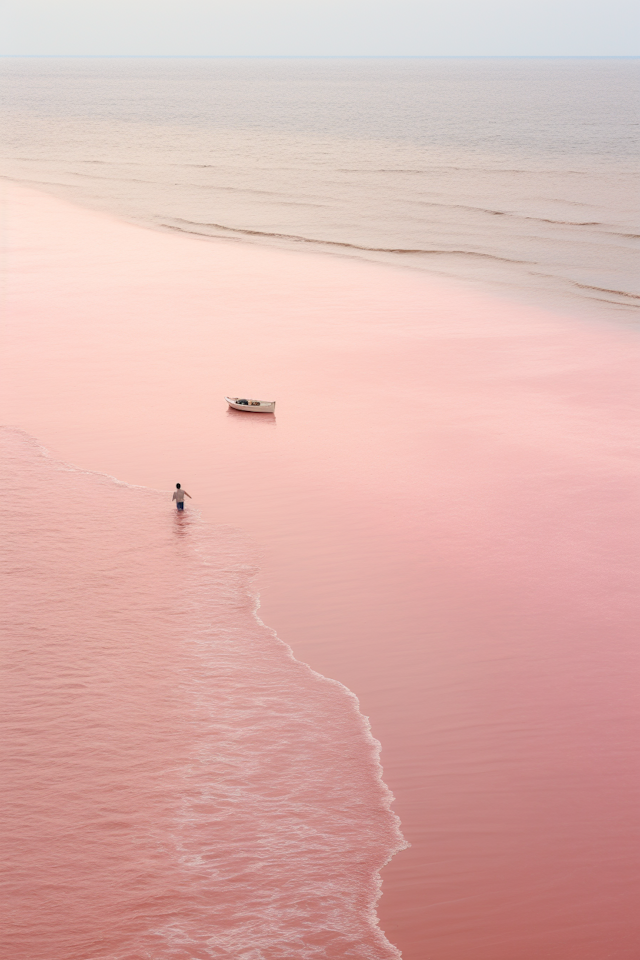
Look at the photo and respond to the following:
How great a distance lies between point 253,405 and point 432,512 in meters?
5.62

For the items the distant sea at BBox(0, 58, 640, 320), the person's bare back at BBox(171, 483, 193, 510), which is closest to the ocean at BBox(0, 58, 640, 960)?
the person's bare back at BBox(171, 483, 193, 510)

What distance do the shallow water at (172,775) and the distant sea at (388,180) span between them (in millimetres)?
22139

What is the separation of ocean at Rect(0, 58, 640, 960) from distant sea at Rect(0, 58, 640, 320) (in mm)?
7045

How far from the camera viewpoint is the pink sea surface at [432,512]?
9047 millimetres

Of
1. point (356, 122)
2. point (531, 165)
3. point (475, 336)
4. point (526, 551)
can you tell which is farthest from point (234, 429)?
point (356, 122)

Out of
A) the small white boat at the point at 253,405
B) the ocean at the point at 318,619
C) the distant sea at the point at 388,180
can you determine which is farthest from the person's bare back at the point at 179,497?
the distant sea at the point at 388,180

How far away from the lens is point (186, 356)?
24.3 m

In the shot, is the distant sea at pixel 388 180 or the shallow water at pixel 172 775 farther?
the distant sea at pixel 388 180

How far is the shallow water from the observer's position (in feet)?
27.0

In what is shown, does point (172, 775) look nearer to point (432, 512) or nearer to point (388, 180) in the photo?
point (432, 512)

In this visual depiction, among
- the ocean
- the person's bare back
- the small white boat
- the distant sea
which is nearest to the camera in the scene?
the ocean

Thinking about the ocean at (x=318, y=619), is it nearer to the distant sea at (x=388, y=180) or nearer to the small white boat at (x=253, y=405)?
the small white boat at (x=253, y=405)

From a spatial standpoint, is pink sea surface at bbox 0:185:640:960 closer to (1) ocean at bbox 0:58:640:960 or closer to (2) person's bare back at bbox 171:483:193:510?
(1) ocean at bbox 0:58:640:960

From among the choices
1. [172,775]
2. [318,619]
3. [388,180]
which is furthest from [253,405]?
[388,180]
